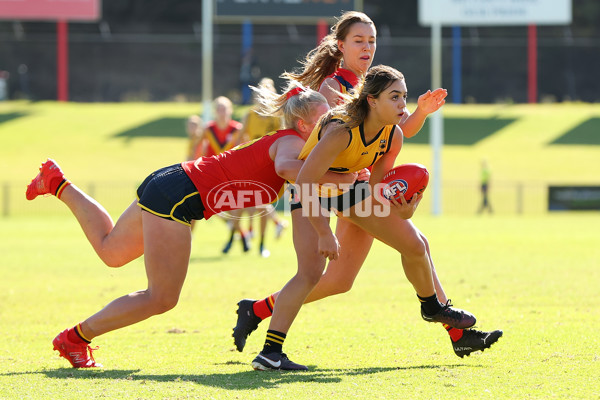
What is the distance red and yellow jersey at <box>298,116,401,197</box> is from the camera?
536cm

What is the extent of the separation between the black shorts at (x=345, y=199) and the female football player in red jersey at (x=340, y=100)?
488 mm

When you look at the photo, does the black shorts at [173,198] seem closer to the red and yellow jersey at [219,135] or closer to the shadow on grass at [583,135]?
the red and yellow jersey at [219,135]

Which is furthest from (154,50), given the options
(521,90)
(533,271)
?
(533,271)

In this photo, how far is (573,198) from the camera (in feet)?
88.4

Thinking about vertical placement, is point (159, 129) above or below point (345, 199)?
below

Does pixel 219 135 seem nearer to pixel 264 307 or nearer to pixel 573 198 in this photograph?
pixel 264 307

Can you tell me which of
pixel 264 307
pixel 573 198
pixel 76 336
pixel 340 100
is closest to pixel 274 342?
pixel 264 307

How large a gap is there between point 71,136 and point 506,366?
3288 cm

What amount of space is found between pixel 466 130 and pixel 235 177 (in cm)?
3373

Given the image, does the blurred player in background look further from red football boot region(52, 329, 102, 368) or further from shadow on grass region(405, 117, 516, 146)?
shadow on grass region(405, 117, 516, 146)

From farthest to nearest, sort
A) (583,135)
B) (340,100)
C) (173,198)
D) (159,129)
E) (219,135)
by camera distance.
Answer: (159,129)
(583,135)
(219,135)
(340,100)
(173,198)

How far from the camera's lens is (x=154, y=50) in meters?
48.7

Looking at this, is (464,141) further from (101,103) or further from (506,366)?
(506,366)

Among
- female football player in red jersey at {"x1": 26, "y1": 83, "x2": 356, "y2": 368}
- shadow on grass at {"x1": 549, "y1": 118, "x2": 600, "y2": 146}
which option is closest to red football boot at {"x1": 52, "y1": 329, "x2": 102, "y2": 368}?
female football player in red jersey at {"x1": 26, "y1": 83, "x2": 356, "y2": 368}
